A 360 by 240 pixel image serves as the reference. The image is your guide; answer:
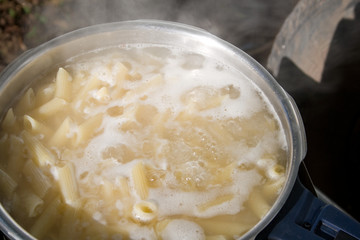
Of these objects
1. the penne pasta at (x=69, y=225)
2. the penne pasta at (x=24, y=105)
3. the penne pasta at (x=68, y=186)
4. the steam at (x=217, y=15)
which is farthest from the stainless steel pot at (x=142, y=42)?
the steam at (x=217, y=15)

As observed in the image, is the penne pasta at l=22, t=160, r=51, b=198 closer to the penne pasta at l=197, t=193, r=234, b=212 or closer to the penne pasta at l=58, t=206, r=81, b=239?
the penne pasta at l=58, t=206, r=81, b=239

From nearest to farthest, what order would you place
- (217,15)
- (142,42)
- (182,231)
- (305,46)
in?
(182,231)
(142,42)
(305,46)
(217,15)

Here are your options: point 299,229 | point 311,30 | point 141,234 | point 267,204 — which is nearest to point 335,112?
point 311,30

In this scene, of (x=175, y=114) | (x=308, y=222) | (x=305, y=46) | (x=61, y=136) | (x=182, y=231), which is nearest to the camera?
(x=308, y=222)

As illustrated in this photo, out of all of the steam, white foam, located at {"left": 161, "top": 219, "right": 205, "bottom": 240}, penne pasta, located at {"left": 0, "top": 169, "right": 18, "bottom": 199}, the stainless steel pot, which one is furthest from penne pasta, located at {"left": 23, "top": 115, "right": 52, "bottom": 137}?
the steam

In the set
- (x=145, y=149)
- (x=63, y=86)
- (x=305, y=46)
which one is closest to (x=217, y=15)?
(x=305, y=46)

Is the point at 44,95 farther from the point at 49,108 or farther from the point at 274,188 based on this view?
the point at 274,188

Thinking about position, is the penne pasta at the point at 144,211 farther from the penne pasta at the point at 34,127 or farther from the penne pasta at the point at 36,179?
the penne pasta at the point at 34,127
